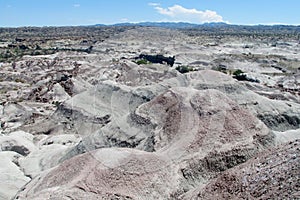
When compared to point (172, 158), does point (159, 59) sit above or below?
below

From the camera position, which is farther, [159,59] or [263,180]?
[159,59]

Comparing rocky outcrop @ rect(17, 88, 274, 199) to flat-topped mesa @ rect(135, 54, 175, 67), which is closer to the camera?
rocky outcrop @ rect(17, 88, 274, 199)

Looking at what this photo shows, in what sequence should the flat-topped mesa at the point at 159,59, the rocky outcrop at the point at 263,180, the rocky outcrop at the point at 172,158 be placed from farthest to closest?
the flat-topped mesa at the point at 159,59
the rocky outcrop at the point at 172,158
the rocky outcrop at the point at 263,180

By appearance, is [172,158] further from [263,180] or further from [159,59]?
[159,59]

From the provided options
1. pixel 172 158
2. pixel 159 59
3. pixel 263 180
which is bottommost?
pixel 159 59

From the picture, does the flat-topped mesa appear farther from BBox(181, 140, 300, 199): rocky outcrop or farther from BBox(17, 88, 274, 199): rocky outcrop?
BBox(181, 140, 300, 199): rocky outcrop

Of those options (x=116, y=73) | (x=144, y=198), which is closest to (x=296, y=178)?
(x=144, y=198)

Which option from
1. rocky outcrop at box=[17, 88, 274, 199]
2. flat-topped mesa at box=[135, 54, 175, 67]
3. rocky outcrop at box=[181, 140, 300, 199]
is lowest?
flat-topped mesa at box=[135, 54, 175, 67]

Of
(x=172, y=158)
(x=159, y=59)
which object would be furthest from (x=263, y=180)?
(x=159, y=59)

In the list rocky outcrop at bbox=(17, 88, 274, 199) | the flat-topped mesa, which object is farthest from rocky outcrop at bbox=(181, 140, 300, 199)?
the flat-topped mesa

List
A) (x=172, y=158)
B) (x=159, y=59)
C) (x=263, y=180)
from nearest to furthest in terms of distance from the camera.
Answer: (x=263, y=180) < (x=172, y=158) < (x=159, y=59)

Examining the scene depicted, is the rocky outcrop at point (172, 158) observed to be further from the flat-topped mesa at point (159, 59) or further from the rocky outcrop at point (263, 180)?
the flat-topped mesa at point (159, 59)

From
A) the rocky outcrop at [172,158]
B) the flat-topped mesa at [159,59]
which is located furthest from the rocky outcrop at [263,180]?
the flat-topped mesa at [159,59]
